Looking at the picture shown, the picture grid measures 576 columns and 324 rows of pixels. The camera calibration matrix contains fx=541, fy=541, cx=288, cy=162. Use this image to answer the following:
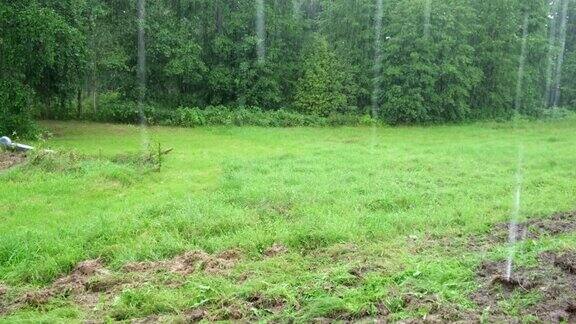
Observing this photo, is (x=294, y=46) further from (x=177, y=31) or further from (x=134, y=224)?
(x=134, y=224)

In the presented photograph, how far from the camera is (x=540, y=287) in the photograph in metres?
4.98

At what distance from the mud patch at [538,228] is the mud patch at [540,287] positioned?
1204 millimetres

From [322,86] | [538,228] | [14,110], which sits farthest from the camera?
[322,86]

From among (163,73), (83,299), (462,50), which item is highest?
(462,50)

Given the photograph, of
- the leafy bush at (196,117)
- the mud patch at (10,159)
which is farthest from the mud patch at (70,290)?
the leafy bush at (196,117)

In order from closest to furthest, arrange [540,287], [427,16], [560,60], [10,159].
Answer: [540,287] → [10,159] → [427,16] → [560,60]

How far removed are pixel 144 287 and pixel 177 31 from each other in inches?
803

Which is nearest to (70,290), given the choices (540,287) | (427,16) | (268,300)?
(268,300)

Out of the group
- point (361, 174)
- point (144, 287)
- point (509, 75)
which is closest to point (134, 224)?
point (144, 287)

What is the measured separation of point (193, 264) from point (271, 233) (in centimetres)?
134

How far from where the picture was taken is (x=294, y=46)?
2797 cm

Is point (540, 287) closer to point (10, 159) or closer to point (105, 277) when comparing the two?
point (105, 277)

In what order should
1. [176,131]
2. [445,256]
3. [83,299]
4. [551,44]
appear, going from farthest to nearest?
[551,44], [176,131], [445,256], [83,299]

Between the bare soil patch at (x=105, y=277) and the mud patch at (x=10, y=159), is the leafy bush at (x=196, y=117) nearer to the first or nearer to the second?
the mud patch at (x=10, y=159)
